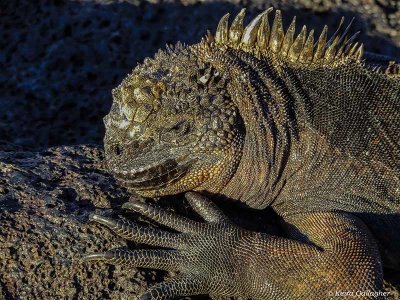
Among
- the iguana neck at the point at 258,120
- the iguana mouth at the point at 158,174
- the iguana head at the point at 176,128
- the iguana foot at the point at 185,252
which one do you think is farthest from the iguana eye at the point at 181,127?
the iguana foot at the point at 185,252

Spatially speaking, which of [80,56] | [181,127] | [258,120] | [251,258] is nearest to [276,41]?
[258,120]

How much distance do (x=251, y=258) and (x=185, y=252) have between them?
36 centimetres

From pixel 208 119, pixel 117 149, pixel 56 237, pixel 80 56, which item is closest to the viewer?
pixel 56 237

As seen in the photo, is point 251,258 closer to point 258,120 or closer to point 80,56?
point 258,120

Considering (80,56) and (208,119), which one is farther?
(80,56)

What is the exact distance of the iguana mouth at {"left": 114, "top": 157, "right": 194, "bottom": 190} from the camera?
3879 mm

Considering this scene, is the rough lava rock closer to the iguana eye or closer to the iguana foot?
the iguana foot

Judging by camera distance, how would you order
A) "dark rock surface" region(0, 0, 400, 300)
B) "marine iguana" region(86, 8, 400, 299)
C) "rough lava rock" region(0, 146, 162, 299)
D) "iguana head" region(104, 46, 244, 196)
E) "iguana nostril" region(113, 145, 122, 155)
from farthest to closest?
1. "dark rock surface" region(0, 0, 400, 300)
2. "iguana nostril" region(113, 145, 122, 155)
3. "iguana head" region(104, 46, 244, 196)
4. "marine iguana" region(86, 8, 400, 299)
5. "rough lava rock" region(0, 146, 162, 299)

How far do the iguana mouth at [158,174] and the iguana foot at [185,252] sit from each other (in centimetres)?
13

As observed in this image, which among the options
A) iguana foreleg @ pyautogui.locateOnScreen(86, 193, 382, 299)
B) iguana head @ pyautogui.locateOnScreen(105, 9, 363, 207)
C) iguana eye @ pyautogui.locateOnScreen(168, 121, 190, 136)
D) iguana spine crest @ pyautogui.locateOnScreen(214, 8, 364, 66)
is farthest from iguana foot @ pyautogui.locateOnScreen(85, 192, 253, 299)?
iguana spine crest @ pyautogui.locateOnScreen(214, 8, 364, 66)

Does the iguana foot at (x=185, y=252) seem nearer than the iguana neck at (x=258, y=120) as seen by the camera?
Yes

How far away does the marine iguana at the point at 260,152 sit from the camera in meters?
3.72

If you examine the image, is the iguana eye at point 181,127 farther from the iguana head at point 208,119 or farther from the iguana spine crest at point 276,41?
the iguana spine crest at point 276,41

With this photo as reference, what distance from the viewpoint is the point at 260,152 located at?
3887mm
